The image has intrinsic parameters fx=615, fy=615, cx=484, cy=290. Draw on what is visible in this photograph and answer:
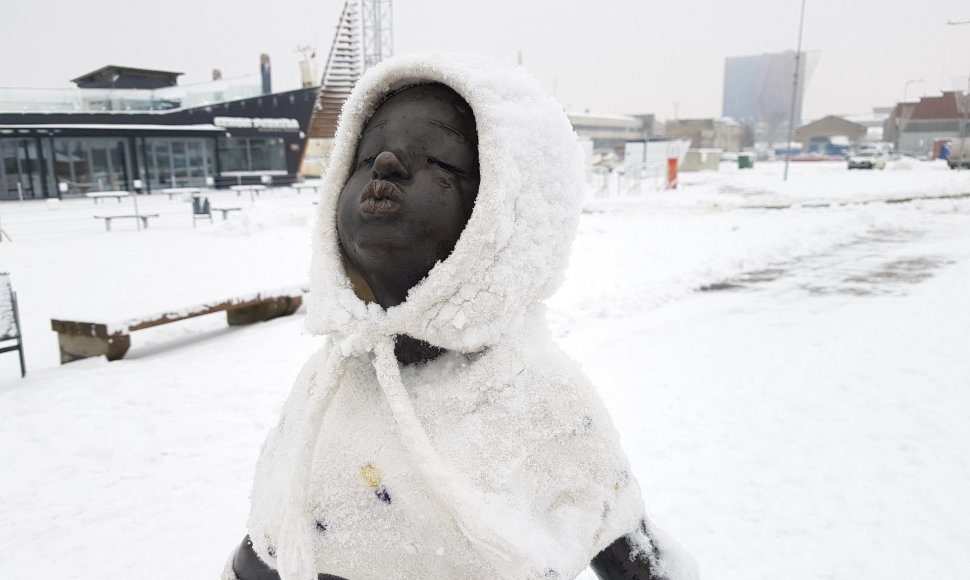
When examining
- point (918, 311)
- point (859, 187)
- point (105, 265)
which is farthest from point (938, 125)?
point (105, 265)

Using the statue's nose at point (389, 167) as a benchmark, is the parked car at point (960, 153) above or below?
above

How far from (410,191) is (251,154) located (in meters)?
31.1

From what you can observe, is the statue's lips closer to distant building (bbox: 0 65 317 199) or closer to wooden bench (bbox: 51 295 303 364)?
wooden bench (bbox: 51 295 303 364)

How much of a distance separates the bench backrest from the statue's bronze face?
4.95 metres

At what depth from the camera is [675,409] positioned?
4070 mm

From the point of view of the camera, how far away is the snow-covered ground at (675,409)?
107 inches

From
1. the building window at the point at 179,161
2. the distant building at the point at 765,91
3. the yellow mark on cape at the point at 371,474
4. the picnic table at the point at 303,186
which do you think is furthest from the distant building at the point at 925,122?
the yellow mark on cape at the point at 371,474

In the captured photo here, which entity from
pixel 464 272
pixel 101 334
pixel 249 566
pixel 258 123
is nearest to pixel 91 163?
pixel 258 123

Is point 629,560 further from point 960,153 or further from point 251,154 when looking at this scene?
point 960,153

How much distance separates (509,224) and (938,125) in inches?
2929

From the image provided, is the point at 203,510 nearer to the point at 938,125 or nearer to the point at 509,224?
the point at 509,224

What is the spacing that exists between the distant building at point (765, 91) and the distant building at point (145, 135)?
4277cm

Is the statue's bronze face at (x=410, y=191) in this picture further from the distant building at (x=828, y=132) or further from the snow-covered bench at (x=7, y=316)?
the distant building at (x=828, y=132)

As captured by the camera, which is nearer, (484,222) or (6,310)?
(484,222)
